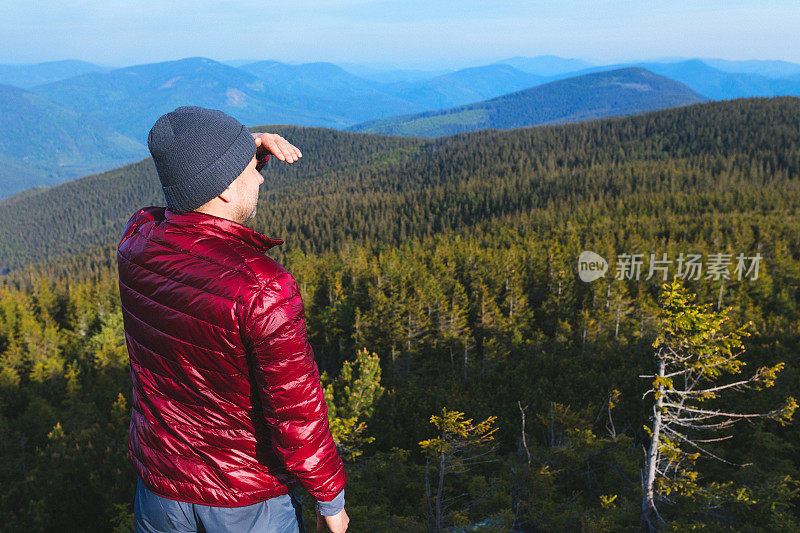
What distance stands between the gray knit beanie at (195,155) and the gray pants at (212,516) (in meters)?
1.69

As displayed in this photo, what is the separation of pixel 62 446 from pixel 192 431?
1946 cm

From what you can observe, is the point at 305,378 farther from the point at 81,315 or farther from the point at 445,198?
the point at 445,198

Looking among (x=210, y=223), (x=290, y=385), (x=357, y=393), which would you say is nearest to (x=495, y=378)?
(x=357, y=393)

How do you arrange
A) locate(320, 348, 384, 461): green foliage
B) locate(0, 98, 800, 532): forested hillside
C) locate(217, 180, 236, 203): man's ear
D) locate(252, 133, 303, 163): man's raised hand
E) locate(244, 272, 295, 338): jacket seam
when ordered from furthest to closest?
locate(320, 348, 384, 461): green foliage < locate(0, 98, 800, 532): forested hillside < locate(252, 133, 303, 163): man's raised hand < locate(217, 180, 236, 203): man's ear < locate(244, 272, 295, 338): jacket seam

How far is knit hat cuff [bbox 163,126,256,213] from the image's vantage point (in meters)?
2.40

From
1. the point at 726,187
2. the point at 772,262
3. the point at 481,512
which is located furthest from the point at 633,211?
the point at 481,512

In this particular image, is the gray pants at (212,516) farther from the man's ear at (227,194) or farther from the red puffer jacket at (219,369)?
the man's ear at (227,194)

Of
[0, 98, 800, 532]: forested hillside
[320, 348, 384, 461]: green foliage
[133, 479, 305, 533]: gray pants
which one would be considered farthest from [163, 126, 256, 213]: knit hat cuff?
[320, 348, 384, 461]: green foliage

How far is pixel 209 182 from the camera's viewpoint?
7.93 feet

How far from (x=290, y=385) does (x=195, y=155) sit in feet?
4.22

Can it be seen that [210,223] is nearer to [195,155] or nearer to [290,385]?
[195,155]

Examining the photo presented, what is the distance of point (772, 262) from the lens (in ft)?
214

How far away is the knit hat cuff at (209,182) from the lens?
2.40m

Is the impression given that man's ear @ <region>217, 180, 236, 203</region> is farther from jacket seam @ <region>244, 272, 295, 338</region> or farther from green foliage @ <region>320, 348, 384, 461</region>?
green foliage @ <region>320, 348, 384, 461</region>
